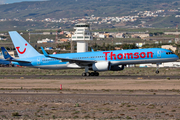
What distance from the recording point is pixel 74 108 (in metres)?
22.5

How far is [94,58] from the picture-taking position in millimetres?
50656

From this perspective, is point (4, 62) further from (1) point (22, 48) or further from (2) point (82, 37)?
(1) point (22, 48)

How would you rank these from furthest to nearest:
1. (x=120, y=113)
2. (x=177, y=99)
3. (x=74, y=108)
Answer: (x=177, y=99) < (x=74, y=108) < (x=120, y=113)

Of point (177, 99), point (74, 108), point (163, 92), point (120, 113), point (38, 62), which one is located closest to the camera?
point (120, 113)

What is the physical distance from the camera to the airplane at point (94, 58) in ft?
160

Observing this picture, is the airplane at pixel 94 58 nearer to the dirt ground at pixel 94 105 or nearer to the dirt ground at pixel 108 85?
the dirt ground at pixel 108 85

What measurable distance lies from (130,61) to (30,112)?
29981 millimetres

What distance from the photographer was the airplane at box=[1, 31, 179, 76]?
160 feet

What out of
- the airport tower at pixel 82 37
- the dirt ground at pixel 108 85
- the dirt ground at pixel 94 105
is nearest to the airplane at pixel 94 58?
the dirt ground at pixel 108 85

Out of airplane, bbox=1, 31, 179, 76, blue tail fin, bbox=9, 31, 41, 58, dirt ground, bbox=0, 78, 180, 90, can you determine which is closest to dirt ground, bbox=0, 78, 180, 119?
dirt ground, bbox=0, 78, 180, 90

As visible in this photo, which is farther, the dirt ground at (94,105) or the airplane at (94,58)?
the airplane at (94,58)

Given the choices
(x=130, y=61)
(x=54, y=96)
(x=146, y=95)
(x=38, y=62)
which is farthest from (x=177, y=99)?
(x=38, y=62)

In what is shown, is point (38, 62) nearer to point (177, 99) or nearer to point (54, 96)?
point (54, 96)

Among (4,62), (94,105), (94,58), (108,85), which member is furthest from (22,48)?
(4,62)
